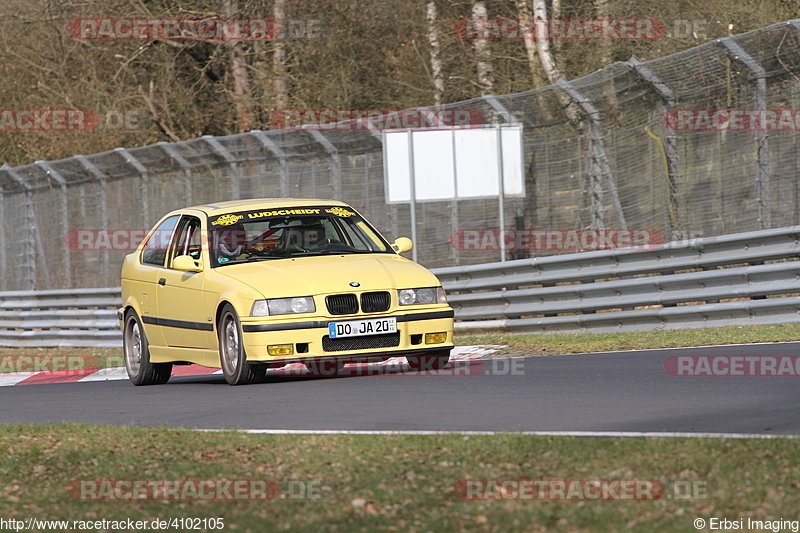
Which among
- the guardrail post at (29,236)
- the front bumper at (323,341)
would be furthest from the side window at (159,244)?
the guardrail post at (29,236)

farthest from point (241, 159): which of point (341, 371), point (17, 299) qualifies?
point (341, 371)

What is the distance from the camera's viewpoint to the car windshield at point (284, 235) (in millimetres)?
11706

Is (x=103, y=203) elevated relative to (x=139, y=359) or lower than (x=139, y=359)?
elevated

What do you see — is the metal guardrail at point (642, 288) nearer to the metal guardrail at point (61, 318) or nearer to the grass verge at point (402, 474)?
the metal guardrail at point (61, 318)

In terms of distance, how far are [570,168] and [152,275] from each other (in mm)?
6516

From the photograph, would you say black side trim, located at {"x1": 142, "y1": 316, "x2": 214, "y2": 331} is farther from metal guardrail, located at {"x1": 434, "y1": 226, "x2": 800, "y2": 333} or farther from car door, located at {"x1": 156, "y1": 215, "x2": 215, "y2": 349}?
metal guardrail, located at {"x1": 434, "y1": 226, "x2": 800, "y2": 333}

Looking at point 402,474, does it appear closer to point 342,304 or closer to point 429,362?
point 342,304

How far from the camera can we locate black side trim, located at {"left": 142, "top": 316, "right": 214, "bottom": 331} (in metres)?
11.4

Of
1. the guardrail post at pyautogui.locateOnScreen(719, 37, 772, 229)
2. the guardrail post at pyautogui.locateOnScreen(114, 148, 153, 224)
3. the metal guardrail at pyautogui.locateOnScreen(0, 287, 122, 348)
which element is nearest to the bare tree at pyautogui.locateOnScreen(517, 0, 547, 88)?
the guardrail post at pyautogui.locateOnScreen(114, 148, 153, 224)

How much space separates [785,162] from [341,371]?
16.9 feet

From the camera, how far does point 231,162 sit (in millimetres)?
21391

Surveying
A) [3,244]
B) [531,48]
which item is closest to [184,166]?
[531,48]

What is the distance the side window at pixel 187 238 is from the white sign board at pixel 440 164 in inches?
221

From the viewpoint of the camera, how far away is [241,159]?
21188 mm
